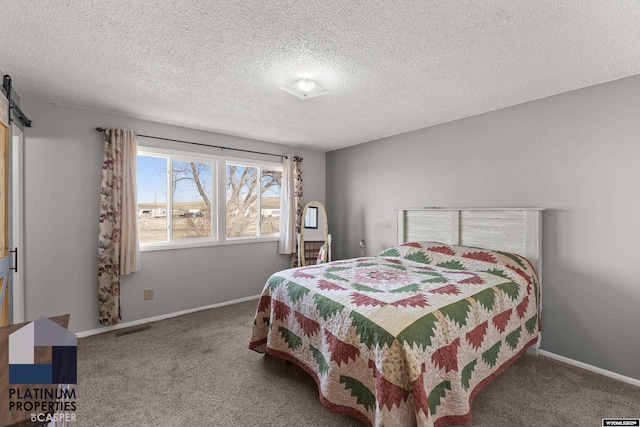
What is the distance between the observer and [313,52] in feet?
6.35

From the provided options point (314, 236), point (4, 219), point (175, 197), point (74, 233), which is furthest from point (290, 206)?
point (4, 219)

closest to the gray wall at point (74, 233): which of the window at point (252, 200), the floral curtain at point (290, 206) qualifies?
the window at point (252, 200)

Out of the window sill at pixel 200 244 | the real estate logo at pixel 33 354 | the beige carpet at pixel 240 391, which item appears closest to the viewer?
the real estate logo at pixel 33 354

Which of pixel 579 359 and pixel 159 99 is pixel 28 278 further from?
pixel 579 359

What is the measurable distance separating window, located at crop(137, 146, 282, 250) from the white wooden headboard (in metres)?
2.13

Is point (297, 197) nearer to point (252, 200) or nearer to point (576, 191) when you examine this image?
point (252, 200)

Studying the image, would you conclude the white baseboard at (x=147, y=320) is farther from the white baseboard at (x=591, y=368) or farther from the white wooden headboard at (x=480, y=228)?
the white baseboard at (x=591, y=368)

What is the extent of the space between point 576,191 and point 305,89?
8.36 feet

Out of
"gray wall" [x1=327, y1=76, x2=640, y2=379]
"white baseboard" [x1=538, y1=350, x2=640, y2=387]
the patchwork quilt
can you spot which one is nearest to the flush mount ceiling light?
the patchwork quilt

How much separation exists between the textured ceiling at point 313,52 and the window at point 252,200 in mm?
1376

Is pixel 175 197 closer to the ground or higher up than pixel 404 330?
higher up

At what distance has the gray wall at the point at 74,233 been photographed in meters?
2.78

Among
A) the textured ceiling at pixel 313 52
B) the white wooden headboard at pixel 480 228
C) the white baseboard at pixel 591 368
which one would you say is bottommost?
the white baseboard at pixel 591 368

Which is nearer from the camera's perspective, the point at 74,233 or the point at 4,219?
the point at 4,219
